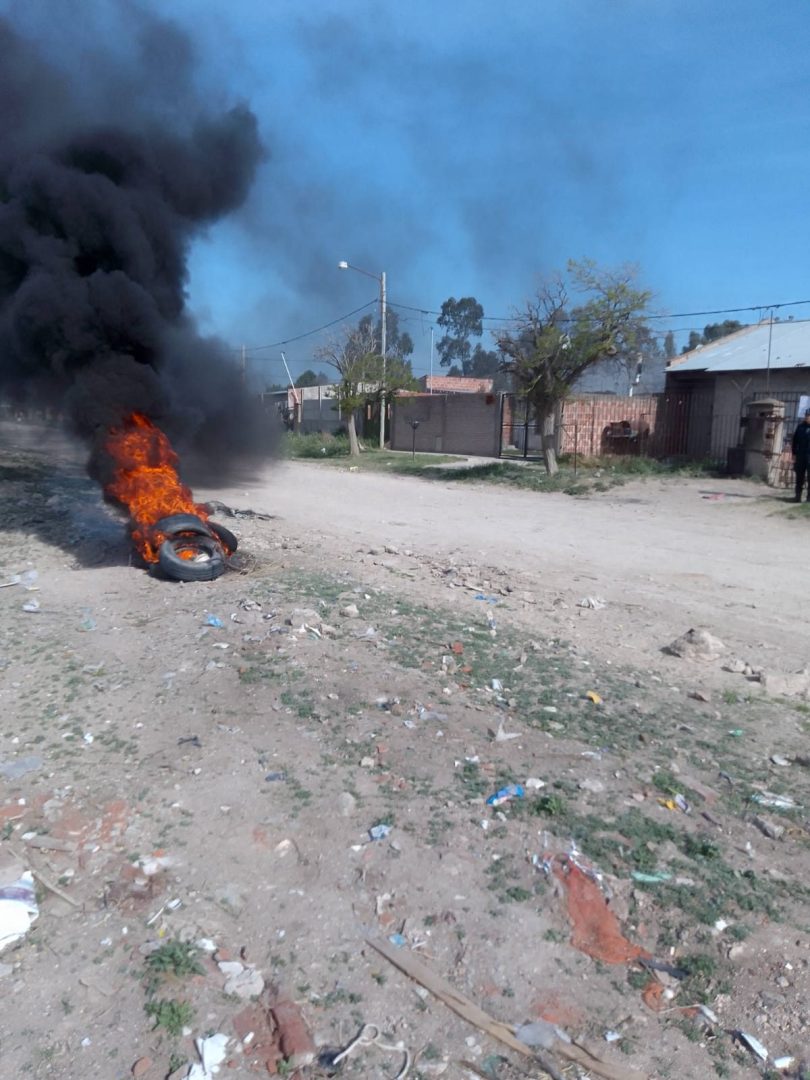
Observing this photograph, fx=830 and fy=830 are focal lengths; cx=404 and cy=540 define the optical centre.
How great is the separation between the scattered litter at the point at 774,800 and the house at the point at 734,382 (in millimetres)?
16642

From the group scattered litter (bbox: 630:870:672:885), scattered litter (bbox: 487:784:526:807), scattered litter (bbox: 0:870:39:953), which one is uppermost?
scattered litter (bbox: 487:784:526:807)

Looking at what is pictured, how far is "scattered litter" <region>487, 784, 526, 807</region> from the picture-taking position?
158 inches

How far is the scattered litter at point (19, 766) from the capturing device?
14.3 feet

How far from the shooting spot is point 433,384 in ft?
161

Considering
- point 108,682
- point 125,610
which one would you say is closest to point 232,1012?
point 108,682

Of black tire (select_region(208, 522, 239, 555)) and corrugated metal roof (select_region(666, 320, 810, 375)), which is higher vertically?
corrugated metal roof (select_region(666, 320, 810, 375))

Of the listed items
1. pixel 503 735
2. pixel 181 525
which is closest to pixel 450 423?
pixel 181 525

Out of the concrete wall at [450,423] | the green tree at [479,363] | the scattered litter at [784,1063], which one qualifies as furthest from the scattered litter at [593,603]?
the green tree at [479,363]

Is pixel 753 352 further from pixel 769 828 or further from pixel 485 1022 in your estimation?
pixel 485 1022

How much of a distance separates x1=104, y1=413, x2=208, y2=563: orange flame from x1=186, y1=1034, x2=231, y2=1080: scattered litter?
6.51 m

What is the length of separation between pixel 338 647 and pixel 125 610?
2.38 m

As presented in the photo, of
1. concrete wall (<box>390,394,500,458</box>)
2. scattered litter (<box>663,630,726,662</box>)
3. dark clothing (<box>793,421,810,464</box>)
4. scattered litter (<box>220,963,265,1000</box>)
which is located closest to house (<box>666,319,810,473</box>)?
dark clothing (<box>793,421,810,464</box>)

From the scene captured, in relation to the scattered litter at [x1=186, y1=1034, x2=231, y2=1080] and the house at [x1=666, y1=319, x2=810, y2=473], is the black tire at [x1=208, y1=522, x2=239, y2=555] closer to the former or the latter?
the scattered litter at [x1=186, y1=1034, x2=231, y2=1080]

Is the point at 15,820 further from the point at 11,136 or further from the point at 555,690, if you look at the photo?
the point at 11,136
